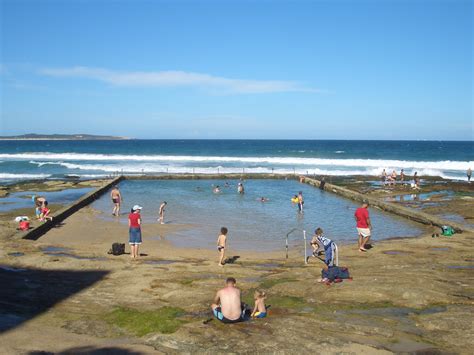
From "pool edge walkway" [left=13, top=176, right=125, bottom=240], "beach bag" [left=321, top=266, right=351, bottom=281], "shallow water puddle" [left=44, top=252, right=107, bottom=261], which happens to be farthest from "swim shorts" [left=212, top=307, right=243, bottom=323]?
"pool edge walkway" [left=13, top=176, right=125, bottom=240]

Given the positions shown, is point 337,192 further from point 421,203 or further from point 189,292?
point 189,292

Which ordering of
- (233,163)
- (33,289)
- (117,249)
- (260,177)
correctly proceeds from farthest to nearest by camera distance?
1. (233,163)
2. (260,177)
3. (117,249)
4. (33,289)

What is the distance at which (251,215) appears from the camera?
80.4 ft

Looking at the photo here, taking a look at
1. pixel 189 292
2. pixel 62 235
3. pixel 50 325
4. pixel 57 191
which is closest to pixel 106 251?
pixel 62 235

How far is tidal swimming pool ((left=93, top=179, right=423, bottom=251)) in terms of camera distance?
18891 mm

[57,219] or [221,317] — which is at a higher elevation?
[221,317]

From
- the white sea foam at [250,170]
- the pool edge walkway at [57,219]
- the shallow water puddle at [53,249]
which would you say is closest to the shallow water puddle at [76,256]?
the shallow water puddle at [53,249]

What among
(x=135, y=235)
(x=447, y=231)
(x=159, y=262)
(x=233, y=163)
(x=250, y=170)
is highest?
(x=135, y=235)

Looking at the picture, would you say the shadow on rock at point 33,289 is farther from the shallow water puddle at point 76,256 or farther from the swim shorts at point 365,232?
the swim shorts at point 365,232

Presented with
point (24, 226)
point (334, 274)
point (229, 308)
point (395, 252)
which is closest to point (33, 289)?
point (229, 308)

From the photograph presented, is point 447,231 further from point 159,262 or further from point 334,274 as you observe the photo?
point 159,262

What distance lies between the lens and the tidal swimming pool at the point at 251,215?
18891mm

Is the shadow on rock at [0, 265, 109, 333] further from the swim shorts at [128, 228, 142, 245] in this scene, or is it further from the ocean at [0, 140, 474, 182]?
the ocean at [0, 140, 474, 182]

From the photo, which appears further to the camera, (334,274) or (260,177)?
(260,177)
